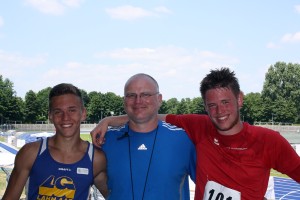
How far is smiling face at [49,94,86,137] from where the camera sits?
2498mm

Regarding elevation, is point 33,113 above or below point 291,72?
below

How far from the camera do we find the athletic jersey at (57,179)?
7.78 ft

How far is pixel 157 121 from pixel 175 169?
0.37m

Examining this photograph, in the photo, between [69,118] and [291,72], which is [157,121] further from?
[291,72]

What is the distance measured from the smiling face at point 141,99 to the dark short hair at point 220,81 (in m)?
0.35

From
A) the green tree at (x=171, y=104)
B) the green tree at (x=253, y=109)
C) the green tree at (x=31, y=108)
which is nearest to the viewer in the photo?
the green tree at (x=253, y=109)

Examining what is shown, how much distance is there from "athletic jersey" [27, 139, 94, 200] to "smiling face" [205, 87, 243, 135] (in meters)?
0.89

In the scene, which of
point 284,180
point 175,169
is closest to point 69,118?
point 175,169

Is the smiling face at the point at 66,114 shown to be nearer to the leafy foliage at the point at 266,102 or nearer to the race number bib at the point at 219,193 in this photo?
the race number bib at the point at 219,193

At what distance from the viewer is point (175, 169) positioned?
2.50 metres

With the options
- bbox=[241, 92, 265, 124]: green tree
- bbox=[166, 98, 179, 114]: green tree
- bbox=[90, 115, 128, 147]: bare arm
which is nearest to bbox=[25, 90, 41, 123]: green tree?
bbox=[166, 98, 179, 114]: green tree

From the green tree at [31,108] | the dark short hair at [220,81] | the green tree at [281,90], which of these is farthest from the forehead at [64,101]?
the green tree at [31,108]

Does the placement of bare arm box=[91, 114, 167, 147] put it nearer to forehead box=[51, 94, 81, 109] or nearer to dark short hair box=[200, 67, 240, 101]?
forehead box=[51, 94, 81, 109]

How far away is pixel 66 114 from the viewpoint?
2.50 metres
